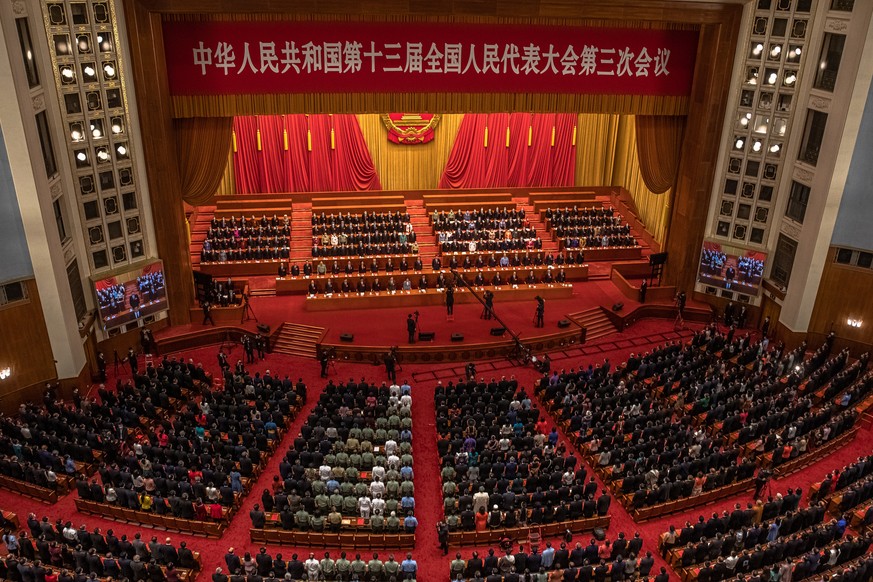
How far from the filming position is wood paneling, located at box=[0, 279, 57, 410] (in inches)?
706

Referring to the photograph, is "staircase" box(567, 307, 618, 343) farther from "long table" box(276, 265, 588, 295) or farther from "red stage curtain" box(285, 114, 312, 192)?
"red stage curtain" box(285, 114, 312, 192)

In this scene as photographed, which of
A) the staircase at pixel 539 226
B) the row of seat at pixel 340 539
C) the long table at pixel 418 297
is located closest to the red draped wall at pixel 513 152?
the staircase at pixel 539 226

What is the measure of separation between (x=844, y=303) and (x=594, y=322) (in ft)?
23.2

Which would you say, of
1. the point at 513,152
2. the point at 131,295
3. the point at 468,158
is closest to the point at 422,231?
the point at 468,158

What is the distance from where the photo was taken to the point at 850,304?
68.5 feet

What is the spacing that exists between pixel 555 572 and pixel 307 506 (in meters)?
4.86

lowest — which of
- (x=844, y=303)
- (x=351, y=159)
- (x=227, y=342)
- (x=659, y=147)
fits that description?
(x=227, y=342)

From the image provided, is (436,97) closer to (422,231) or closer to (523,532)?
(422,231)

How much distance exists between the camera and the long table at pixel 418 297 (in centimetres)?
2416

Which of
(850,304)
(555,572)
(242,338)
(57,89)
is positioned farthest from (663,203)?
(57,89)

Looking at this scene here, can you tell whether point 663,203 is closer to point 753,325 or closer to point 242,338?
point 753,325

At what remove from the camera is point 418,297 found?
81.0 ft

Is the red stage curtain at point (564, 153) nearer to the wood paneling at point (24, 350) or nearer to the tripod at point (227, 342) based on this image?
the tripod at point (227, 342)

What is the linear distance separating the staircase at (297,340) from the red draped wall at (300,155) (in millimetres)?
9385
